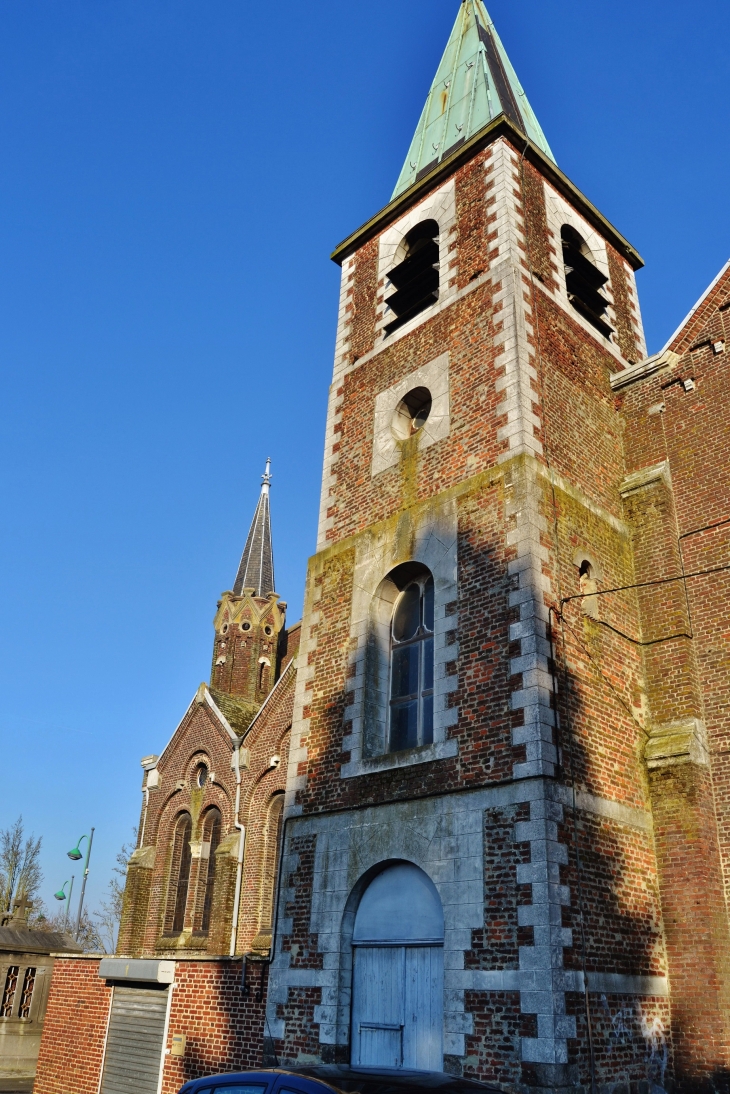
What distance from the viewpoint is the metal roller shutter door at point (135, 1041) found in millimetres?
13312

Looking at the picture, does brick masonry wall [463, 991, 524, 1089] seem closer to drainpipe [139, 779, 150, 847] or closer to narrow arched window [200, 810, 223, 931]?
narrow arched window [200, 810, 223, 931]

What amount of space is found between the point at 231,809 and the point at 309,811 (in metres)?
12.2

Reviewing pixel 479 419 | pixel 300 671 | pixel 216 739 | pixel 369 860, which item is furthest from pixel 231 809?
pixel 479 419

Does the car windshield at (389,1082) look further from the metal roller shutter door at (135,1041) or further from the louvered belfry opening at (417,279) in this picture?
the louvered belfry opening at (417,279)

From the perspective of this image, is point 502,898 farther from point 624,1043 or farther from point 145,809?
point 145,809

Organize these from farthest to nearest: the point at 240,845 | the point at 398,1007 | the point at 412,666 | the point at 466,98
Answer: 1. the point at 240,845
2. the point at 466,98
3. the point at 412,666
4. the point at 398,1007

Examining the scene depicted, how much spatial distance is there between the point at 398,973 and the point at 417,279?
435 inches

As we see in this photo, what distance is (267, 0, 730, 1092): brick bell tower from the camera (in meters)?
9.62

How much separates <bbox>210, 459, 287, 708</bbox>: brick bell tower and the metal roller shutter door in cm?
1729

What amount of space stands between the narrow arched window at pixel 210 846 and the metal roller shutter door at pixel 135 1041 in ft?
30.6

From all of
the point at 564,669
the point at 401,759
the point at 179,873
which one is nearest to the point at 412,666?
the point at 401,759

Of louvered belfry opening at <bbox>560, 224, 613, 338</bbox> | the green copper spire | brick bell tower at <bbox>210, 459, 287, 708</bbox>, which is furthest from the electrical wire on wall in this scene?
brick bell tower at <bbox>210, 459, 287, 708</bbox>

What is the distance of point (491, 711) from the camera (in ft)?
34.8

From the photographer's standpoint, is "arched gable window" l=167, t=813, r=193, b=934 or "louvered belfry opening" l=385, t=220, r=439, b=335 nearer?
"louvered belfry opening" l=385, t=220, r=439, b=335
